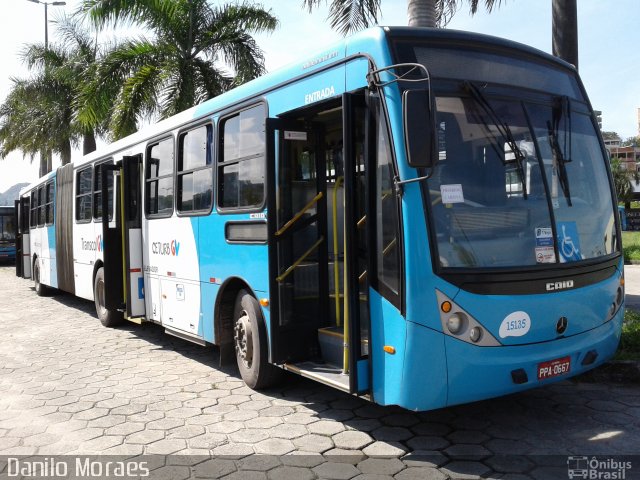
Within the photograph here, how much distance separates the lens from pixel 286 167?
5539mm

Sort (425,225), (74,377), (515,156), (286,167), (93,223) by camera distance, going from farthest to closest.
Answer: (93,223) → (74,377) → (286,167) → (515,156) → (425,225)

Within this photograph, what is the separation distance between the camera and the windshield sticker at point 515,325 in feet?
14.0

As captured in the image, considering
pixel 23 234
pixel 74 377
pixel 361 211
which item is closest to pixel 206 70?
pixel 23 234

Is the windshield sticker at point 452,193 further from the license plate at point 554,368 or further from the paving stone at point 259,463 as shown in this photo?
the paving stone at point 259,463

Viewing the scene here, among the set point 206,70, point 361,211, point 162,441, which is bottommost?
point 162,441

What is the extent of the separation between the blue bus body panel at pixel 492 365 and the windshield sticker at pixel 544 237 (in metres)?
0.71

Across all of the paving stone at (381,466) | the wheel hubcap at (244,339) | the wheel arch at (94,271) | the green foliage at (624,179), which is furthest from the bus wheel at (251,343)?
the green foliage at (624,179)

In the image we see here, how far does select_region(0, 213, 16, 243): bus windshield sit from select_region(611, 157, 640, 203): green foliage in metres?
39.2

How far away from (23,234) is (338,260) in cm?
1409

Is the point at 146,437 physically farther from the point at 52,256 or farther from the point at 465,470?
the point at 52,256

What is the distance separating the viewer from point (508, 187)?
175 inches

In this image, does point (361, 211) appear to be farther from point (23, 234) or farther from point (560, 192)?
point (23, 234)

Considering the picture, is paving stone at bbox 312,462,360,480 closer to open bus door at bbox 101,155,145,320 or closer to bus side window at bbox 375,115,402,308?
bus side window at bbox 375,115,402,308

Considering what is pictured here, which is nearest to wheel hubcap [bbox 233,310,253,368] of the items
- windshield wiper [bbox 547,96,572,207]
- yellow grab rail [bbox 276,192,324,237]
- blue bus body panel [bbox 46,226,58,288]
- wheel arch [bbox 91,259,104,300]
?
yellow grab rail [bbox 276,192,324,237]
